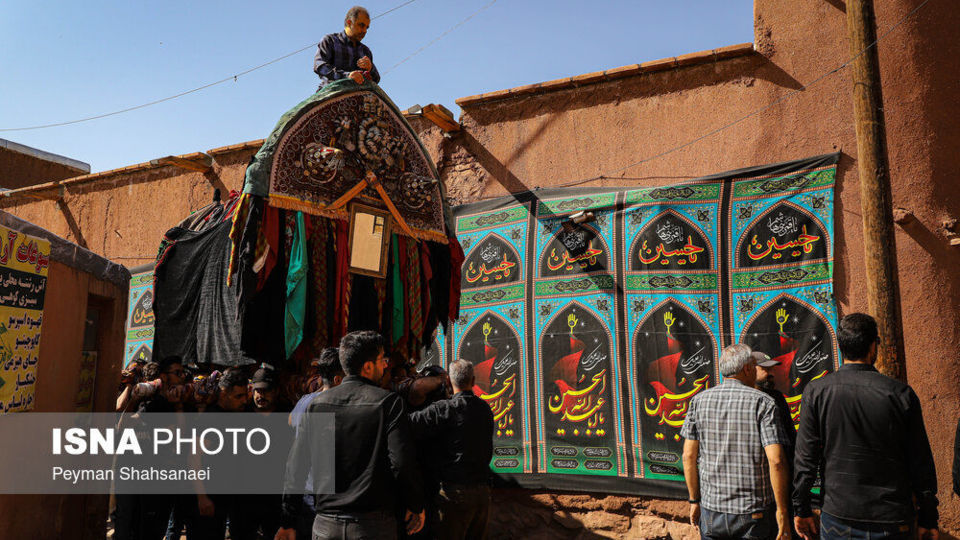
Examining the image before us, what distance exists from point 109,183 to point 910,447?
9.93 meters

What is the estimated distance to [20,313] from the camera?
15.7 feet

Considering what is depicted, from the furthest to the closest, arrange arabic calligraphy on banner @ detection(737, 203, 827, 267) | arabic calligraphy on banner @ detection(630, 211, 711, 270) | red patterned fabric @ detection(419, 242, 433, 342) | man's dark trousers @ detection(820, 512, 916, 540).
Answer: arabic calligraphy on banner @ detection(630, 211, 711, 270), arabic calligraphy on banner @ detection(737, 203, 827, 267), red patterned fabric @ detection(419, 242, 433, 342), man's dark trousers @ detection(820, 512, 916, 540)

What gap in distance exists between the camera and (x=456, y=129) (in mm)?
7336

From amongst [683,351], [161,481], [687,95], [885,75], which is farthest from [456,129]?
[161,481]

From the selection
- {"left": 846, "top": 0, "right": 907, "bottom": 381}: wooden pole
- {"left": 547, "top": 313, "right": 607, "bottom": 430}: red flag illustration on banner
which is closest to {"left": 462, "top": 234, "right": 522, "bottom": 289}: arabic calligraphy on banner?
{"left": 547, "top": 313, "right": 607, "bottom": 430}: red flag illustration on banner

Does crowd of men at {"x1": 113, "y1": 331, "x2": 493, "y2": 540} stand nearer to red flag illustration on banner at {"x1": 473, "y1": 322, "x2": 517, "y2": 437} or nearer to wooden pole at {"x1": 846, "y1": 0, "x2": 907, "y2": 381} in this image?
red flag illustration on banner at {"x1": 473, "y1": 322, "x2": 517, "y2": 437}

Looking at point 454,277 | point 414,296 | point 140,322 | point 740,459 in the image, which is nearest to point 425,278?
point 414,296

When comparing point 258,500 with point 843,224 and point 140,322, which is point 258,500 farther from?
point 140,322

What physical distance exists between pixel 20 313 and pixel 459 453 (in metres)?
3.24

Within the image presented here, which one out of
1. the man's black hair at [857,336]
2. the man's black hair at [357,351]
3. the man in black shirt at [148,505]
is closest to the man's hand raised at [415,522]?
the man's black hair at [357,351]

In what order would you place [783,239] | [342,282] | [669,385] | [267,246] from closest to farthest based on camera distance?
[267,246] < [342,282] < [783,239] < [669,385]

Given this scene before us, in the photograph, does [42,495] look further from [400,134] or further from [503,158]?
[503,158]

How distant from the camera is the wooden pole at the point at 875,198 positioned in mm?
4043

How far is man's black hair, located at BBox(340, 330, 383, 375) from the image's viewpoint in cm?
306
